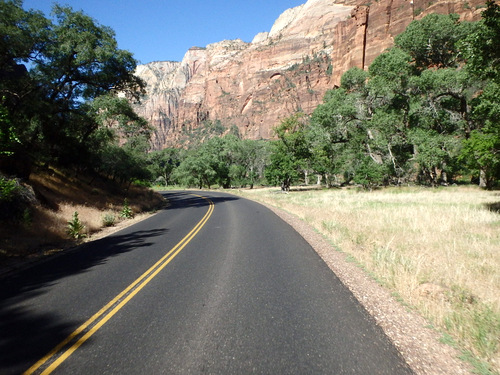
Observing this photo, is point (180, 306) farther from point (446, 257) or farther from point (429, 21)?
point (429, 21)

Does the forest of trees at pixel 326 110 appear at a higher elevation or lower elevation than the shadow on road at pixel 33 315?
higher

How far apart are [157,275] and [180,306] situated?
1827 millimetres

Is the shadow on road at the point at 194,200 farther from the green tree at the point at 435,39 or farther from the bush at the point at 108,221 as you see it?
the green tree at the point at 435,39

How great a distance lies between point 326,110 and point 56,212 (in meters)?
34.7

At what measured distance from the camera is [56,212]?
42.5 ft

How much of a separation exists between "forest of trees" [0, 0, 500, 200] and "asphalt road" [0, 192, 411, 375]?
4679mm

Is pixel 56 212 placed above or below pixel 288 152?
below

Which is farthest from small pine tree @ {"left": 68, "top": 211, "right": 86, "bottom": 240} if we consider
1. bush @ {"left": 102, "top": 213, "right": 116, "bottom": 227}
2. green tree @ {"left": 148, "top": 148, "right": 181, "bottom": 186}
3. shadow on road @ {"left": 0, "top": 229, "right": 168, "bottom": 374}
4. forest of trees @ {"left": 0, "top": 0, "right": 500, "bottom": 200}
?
green tree @ {"left": 148, "top": 148, "right": 181, "bottom": 186}

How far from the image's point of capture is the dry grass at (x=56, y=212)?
881 cm

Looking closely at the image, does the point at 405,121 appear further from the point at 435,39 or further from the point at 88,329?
the point at 88,329

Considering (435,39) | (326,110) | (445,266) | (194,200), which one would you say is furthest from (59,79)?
(435,39)

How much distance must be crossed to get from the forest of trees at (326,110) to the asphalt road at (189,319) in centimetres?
468

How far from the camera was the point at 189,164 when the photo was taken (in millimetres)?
56750

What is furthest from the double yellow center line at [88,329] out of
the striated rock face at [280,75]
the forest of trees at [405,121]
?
the striated rock face at [280,75]
